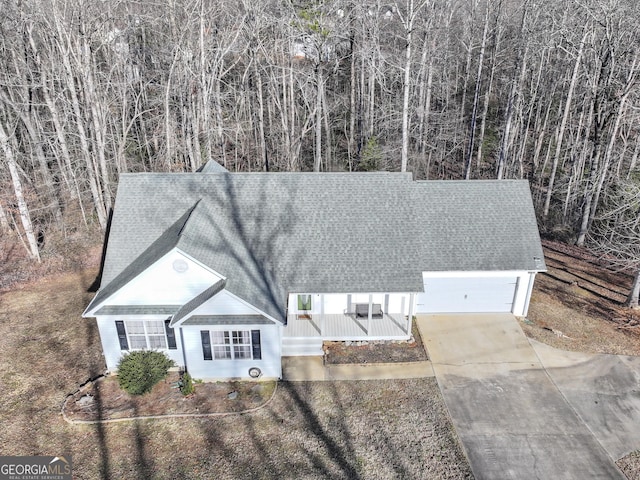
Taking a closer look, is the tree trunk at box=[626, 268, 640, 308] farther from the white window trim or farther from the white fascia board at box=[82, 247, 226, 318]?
the white fascia board at box=[82, 247, 226, 318]

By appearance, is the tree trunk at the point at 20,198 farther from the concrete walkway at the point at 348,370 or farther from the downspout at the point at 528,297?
the downspout at the point at 528,297

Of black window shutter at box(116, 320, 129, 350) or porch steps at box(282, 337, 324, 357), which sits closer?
black window shutter at box(116, 320, 129, 350)

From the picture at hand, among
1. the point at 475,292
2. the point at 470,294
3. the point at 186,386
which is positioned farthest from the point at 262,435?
the point at 475,292

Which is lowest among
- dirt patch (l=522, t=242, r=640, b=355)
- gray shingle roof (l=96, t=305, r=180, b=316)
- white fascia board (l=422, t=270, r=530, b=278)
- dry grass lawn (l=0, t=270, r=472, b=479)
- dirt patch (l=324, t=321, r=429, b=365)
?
dry grass lawn (l=0, t=270, r=472, b=479)

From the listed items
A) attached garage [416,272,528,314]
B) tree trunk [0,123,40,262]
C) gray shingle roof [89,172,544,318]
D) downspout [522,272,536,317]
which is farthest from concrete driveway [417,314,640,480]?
tree trunk [0,123,40,262]

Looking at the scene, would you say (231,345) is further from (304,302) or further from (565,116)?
(565,116)

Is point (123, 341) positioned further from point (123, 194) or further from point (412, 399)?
point (412, 399)
